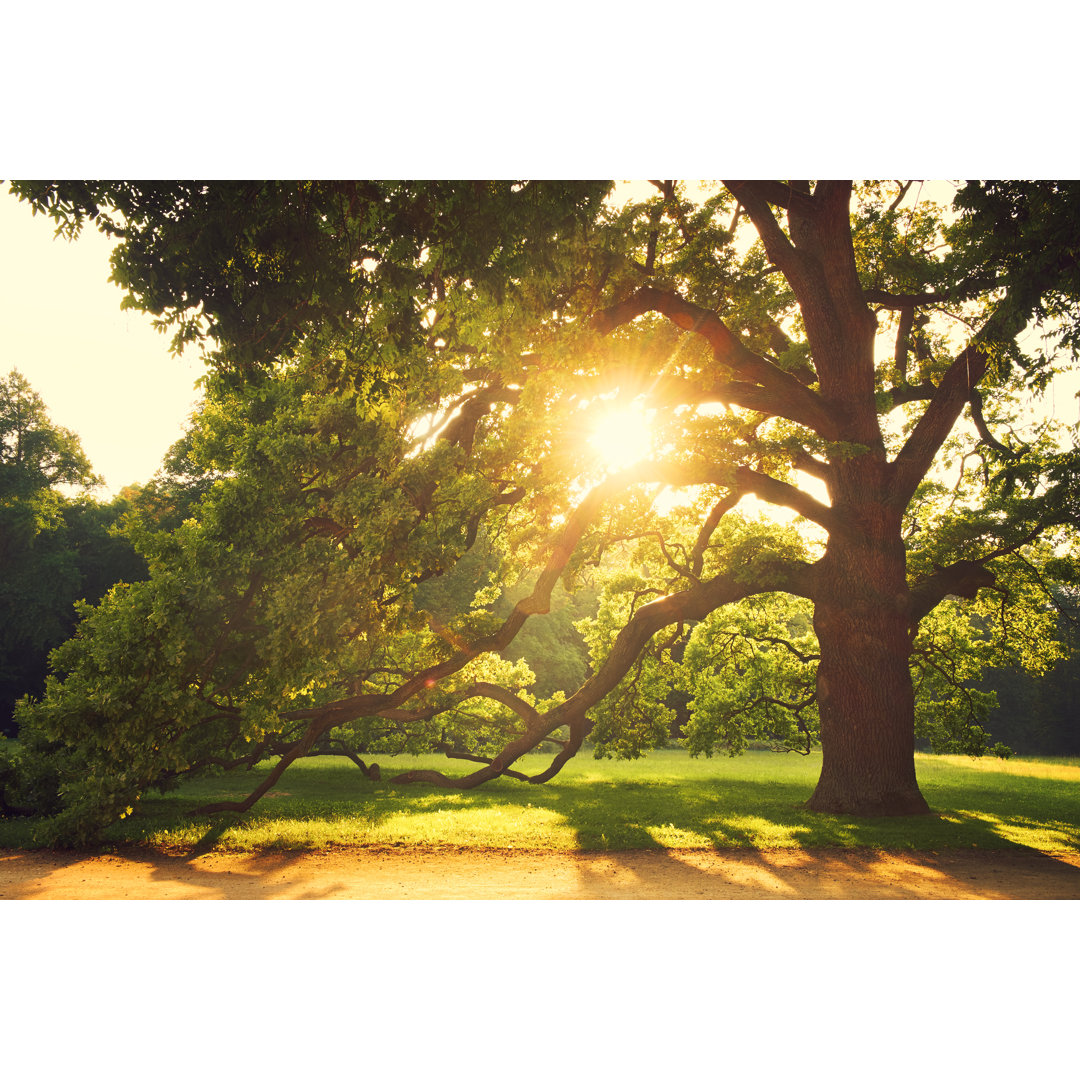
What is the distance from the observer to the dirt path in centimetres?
799

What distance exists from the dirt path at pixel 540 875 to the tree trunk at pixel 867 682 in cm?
265

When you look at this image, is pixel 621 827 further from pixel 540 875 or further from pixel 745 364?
pixel 745 364

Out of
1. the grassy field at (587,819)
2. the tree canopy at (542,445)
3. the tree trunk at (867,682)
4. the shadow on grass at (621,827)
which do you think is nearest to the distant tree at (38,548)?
the grassy field at (587,819)

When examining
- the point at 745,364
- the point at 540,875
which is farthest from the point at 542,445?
the point at 540,875

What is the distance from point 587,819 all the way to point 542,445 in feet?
22.7

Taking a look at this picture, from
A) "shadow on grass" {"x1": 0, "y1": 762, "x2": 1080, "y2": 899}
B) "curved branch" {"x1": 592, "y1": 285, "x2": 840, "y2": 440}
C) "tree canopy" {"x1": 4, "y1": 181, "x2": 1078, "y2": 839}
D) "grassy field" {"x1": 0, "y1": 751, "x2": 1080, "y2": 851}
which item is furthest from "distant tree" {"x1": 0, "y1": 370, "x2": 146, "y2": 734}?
"curved branch" {"x1": 592, "y1": 285, "x2": 840, "y2": 440}

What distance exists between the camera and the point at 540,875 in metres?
8.89

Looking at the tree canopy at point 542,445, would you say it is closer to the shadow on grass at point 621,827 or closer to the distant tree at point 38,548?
the shadow on grass at point 621,827

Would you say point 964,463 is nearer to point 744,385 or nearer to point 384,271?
point 744,385

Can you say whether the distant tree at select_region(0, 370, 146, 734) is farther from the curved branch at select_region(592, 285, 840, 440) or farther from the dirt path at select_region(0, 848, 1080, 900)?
the curved branch at select_region(592, 285, 840, 440)

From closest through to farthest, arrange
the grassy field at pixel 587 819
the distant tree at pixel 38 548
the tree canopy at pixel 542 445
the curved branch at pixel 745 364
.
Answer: the tree canopy at pixel 542 445, the grassy field at pixel 587 819, the curved branch at pixel 745 364, the distant tree at pixel 38 548

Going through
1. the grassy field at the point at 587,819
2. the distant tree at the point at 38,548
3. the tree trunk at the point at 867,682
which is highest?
the distant tree at the point at 38,548

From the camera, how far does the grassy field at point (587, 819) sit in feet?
36.2
